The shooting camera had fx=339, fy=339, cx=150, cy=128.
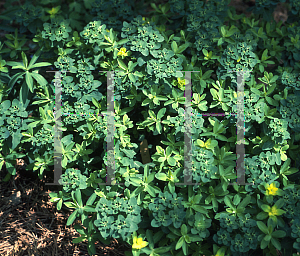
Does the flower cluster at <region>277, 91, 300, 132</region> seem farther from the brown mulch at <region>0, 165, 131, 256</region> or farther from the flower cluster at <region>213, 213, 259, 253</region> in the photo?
the brown mulch at <region>0, 165, 131, 256</region>

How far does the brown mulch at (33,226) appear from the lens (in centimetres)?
253

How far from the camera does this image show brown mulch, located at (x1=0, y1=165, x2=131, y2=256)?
253 centimetres

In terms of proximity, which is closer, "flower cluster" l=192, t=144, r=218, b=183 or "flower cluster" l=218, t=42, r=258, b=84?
"flower cluster" l=192, t=144, r=218, b=183

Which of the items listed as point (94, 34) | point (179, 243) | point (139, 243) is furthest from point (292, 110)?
point (94, 34)

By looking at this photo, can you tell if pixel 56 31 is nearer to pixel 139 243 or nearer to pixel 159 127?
pixel 159 127

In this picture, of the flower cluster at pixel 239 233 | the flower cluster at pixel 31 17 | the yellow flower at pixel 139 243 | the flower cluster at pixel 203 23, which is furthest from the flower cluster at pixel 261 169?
the flower cluster at pixel 31 17

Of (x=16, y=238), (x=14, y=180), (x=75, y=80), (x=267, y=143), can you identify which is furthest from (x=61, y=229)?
(x=267, y=143)

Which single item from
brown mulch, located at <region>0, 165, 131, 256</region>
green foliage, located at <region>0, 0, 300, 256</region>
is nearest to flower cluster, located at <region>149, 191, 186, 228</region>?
green foliage, located at <region>0, 0, 300, 256</region>

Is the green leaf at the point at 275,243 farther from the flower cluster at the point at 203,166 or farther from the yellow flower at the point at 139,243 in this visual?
the yellow flower at the point at 139,243

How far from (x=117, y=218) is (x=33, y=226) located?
104 centimetres

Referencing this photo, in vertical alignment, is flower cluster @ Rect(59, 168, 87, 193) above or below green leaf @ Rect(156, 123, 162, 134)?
below

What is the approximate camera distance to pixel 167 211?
6.71ft

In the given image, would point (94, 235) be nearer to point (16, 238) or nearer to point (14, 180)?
point (16, 238)

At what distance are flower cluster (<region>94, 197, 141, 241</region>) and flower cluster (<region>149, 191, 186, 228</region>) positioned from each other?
0.10 m
